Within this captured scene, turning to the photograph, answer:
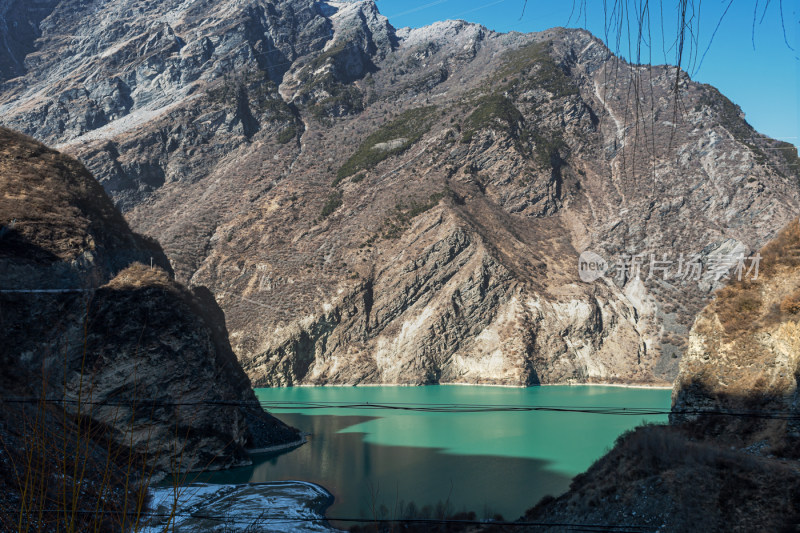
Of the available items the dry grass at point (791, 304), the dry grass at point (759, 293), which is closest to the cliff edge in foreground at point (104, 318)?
the dry grass at point (759, 293)

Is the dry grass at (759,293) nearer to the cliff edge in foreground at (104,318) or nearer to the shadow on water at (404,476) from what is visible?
the shadow on water at (404,476)

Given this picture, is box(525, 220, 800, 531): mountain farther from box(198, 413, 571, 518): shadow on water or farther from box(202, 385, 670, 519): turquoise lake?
box(198, 413, 571, 518): shadow on water

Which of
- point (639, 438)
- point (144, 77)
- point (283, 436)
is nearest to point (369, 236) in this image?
point (283, 436)

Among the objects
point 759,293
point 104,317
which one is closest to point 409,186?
point 104,317

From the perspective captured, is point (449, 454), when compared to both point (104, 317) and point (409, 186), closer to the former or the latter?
point (104, 317)

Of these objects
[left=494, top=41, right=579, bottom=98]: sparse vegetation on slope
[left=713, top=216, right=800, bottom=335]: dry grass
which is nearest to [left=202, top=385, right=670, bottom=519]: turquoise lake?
[left=713, top=216, right=800, bottom=335]: dry grass

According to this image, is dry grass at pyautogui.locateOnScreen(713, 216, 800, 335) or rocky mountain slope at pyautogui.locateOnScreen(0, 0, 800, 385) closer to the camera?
dry grass at pyautogui.locateOnScreen(713, 216, 800, 335)
